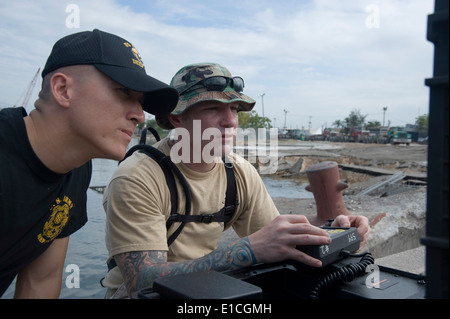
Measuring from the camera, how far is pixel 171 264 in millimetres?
1855

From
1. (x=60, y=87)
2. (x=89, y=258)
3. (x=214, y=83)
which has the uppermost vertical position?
(x=214, y=83)

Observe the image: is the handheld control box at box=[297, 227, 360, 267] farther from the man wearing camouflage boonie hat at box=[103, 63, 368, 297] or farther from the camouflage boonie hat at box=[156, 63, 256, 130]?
the camouflage boonie hat at box=[156, 63, 256, 130]

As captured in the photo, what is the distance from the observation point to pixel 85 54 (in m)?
1.79

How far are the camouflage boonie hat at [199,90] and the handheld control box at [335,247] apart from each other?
3.23 ft

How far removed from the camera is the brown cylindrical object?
4289mm

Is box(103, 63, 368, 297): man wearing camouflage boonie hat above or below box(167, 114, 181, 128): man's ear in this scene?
below

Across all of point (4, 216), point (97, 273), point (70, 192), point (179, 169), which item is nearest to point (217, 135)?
point (179, 169)

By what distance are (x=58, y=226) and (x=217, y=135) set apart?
102 centimetres

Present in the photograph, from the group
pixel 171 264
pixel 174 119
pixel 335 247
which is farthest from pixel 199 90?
pixel 335 247

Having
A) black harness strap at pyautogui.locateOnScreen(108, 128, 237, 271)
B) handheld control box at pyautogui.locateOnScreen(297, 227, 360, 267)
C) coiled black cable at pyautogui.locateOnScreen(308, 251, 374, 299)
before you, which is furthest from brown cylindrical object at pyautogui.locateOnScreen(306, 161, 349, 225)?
coiled black cable at pyautogui.locateOnScreen(308, 251, 374, 299)

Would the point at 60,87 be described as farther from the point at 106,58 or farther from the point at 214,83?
the point at 214,83

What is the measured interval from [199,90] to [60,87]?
2.77ft

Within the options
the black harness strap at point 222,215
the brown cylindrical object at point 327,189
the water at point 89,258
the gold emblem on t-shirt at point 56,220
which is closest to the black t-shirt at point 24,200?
the gold emblem on t-shirt at point 56,220

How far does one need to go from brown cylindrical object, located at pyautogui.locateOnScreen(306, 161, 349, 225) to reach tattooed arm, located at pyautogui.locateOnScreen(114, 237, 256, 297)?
2661mm
